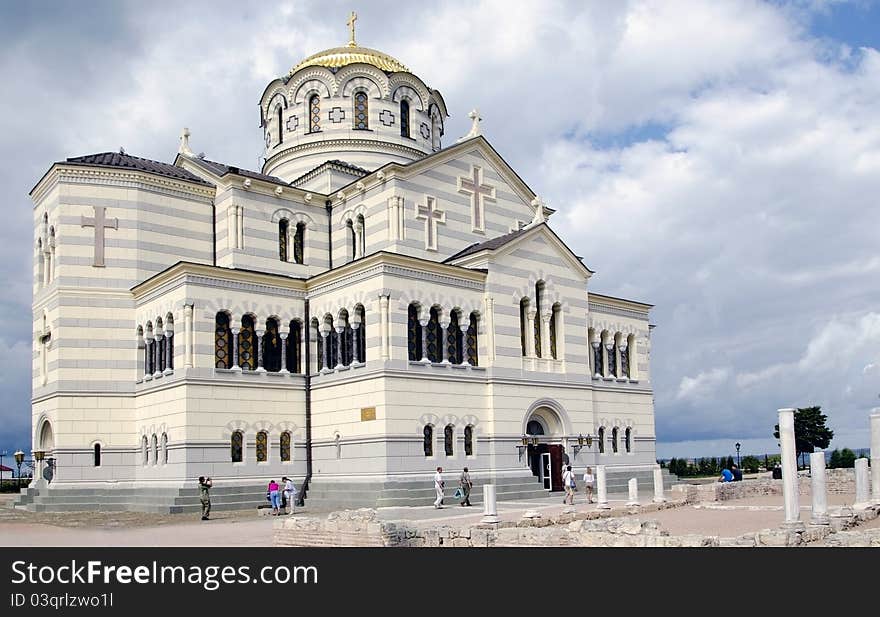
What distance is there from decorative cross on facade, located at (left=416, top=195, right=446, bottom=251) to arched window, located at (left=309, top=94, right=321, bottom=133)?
9.01m

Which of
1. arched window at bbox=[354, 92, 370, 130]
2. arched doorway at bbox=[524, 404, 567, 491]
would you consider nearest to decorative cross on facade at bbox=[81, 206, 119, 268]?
arched window at bbox=[354, 92, 370, 130]

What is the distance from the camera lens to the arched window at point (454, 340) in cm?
3716

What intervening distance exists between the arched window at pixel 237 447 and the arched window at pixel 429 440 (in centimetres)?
689

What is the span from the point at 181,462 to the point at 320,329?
7.49 m

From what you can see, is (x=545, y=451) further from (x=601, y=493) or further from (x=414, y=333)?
(x=601, y=493)

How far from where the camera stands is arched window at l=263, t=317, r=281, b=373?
3722 cm

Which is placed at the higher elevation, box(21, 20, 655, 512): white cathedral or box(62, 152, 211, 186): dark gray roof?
box(62, 152, 211, 186): dark gray roof

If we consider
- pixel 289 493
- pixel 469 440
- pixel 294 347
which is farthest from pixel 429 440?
pixel 294 347

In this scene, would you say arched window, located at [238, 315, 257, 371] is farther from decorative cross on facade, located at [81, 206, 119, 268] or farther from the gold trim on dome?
the gold trim on dome

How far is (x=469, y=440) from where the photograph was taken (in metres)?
36.8

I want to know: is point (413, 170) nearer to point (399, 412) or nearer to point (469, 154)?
point (469, 154)

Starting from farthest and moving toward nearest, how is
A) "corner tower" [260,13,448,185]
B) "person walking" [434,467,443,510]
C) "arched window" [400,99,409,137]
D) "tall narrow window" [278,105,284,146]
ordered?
1. "tall narrow window" [278,105,284,146]
2. "arched window" [400,99,409,137]
3. "corner tower" [260,13,448,185]
4. "person walking" [434,467,443,510]

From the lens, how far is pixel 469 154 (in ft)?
140
